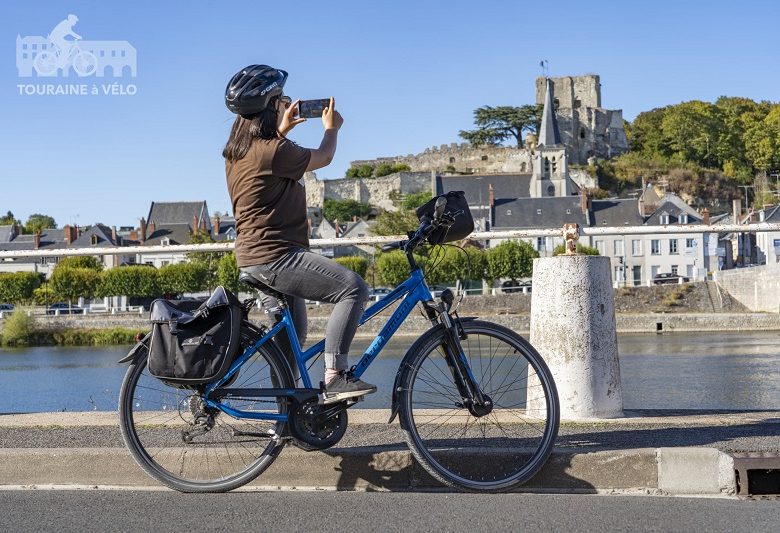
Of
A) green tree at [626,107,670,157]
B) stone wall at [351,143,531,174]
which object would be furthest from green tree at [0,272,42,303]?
green tree at [626,107,670,157]

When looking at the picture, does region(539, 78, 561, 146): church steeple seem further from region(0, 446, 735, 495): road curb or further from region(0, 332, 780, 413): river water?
region(0, 446, 735, 495): road curb

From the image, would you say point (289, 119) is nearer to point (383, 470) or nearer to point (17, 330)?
point (383, 470)

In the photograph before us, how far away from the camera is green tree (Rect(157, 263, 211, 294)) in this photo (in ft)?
223

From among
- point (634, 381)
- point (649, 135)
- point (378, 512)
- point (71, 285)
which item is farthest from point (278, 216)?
point (649, 135)

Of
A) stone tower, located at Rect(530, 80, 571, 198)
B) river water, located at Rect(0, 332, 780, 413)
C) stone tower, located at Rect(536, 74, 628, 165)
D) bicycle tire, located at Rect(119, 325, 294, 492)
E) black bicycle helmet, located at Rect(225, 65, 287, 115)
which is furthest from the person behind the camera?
stone tower, located at Rect(536, 74, 628, 165)

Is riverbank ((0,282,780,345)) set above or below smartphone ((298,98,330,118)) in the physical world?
below

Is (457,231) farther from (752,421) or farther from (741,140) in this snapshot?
(741,140)

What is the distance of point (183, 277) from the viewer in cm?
6875

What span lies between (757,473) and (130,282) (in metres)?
68.2

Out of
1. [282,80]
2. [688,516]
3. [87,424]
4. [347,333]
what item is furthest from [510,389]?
[87,424]

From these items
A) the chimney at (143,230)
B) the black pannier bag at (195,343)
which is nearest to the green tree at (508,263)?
the chimney at (143,230)

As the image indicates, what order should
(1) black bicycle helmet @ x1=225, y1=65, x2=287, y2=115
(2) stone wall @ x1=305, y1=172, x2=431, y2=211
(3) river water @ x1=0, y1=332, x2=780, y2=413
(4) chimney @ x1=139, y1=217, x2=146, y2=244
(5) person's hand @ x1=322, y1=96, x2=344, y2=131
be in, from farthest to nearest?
(2) stone wall @ x1=305, y1=172, x2=431, y2=211
(4) chimney @ x1=139, y1=217, x2=146, y2=244
(3) river water @ x1=0, y1=332, x2=780, y2=413
(5) person's hand @ x1=322, y1=96, x2=344, y2=131
(1) black bicycle helmet @ x1=225, y1=65, x2=287, y2=115

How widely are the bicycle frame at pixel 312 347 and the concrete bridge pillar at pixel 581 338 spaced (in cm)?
146

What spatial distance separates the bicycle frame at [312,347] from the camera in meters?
4.23
